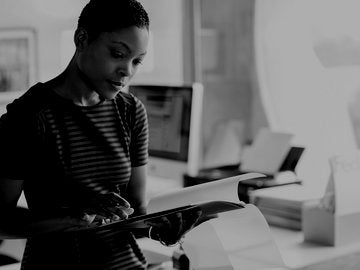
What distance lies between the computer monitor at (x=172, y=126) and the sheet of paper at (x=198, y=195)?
112cm

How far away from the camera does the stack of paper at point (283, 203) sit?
7.89 feet

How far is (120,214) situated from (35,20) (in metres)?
2.23

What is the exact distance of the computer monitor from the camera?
2598 millimetres

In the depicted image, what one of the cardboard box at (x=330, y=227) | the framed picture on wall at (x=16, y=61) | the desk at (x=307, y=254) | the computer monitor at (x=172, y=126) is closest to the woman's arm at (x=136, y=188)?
the desk at (x=307, y=254)

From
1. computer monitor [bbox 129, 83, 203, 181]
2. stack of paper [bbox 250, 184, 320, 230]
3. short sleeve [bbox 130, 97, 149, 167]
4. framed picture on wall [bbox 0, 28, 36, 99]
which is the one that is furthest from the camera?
framed picture on wall [bbox 0, 28, 36, 99]

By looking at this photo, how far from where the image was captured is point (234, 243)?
163 cm

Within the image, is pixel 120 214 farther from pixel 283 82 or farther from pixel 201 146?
pixel 201 146

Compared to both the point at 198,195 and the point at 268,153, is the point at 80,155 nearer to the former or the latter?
the point at 198,195

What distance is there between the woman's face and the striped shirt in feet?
0.31

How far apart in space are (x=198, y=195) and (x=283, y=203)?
1050 mm

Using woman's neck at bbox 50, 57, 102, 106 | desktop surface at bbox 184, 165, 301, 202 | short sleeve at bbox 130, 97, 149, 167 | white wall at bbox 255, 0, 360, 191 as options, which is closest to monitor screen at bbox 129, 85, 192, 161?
desktop surface at bbox 184, 165, 301, 202

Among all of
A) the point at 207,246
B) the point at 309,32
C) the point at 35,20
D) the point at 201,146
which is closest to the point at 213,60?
the point at 201,146

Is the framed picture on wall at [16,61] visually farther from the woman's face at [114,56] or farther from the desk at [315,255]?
the woman's face at [114,56]

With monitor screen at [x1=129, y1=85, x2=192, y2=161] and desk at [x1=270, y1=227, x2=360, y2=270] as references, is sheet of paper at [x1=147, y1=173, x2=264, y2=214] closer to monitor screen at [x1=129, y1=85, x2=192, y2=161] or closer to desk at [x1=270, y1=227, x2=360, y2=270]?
desk at [x1=270, y1=227, x2=360, y2=270]
